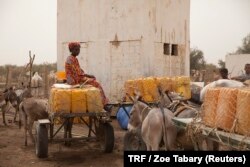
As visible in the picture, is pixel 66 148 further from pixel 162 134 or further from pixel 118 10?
pixel 118 10

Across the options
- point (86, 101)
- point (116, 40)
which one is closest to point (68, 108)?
point (86, 101)

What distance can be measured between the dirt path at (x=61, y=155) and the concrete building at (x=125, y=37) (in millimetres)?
4252

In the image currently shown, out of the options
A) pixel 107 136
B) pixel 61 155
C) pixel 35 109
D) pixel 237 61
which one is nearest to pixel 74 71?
pixel 35 109

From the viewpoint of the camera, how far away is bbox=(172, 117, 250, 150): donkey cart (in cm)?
427

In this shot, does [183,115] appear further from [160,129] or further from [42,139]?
[42,139]

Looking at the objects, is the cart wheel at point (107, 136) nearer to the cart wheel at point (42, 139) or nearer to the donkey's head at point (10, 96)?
the cart wheel at point (42, 139)

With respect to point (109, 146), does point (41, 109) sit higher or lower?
higher

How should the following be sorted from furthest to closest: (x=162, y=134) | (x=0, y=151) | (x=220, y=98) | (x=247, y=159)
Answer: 1. (x=0, y=151)
2. (x=162, y=134)
3. (x=220, y=98)
4. (x=247, y=159)

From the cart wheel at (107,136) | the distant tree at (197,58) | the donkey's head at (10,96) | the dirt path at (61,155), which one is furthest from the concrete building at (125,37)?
the distant tree at (197,58)

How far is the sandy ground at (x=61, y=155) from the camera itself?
8.52 m

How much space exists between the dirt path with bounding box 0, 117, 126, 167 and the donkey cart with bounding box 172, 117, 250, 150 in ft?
9.46

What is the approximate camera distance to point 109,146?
927 centimetres

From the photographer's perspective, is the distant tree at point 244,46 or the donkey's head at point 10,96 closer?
the donkey's head at point 10,96

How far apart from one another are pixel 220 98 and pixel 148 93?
7.03m
